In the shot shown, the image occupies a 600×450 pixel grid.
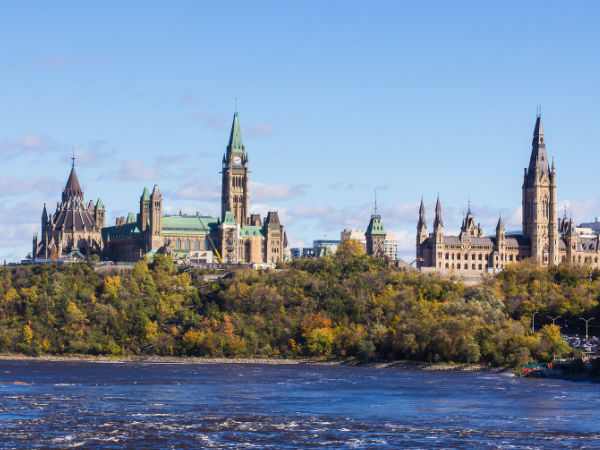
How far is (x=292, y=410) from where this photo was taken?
100 m

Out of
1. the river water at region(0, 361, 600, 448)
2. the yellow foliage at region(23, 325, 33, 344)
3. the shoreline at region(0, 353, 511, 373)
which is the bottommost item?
the river water at region(0, 361, 600, 448)

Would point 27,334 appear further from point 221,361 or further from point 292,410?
point 292,410

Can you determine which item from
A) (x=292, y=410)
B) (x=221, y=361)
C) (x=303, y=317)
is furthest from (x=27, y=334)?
(x=292, y=410)

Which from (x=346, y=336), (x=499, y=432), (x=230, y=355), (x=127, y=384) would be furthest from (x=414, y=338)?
(x=499, y=432)

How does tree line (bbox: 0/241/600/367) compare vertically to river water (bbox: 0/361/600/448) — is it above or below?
above

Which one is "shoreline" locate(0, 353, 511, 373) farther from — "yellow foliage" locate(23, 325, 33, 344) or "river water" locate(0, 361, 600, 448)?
"river water" locate(0, 361, 600, 448)

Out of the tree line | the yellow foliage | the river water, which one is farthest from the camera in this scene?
the yellow foliage

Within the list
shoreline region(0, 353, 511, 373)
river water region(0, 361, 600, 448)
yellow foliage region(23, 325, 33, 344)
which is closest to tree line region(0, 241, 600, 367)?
yellow foliage region(23, 325, 33, 344)

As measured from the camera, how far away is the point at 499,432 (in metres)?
87.8

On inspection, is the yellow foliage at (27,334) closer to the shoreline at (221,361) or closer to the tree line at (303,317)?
the tree line at (303,317)

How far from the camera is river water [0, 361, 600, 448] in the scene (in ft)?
277

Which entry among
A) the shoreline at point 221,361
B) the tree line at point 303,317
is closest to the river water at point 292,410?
the shoreline at point 221,361

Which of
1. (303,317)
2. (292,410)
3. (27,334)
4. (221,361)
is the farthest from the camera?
(303,317)

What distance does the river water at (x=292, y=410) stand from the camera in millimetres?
84375
